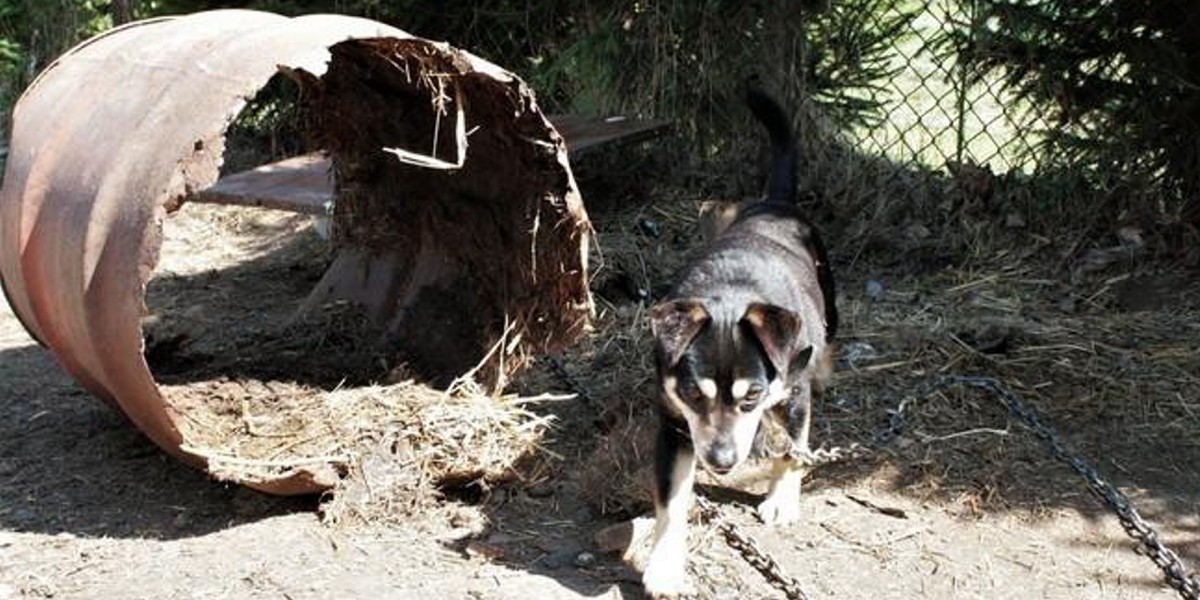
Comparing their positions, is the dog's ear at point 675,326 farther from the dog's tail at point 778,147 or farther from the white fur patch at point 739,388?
the dog's tail at point 778,147

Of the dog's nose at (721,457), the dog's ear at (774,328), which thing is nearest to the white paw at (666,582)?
the dog's nose at (721,457)

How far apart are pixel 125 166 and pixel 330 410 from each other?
110 cm

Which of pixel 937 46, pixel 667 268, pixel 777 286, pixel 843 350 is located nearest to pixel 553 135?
pixel 777 286

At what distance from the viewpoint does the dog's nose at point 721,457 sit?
369cm

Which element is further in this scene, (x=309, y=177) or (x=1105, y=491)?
(x=309, y=177)

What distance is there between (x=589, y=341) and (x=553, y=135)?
1346 millimetres

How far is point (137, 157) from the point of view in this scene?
390cm

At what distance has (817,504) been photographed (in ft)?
14.3

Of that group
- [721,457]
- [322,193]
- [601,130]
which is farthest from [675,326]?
[601,130]

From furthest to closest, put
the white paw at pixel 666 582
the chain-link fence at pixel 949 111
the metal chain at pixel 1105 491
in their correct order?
the chain-link fence at pixel 949 111, the white paw at pixel 666 582, the metal chain at pixel 1105 491

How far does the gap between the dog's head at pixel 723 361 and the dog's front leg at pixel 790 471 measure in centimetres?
30

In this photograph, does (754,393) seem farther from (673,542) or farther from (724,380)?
(673,542)

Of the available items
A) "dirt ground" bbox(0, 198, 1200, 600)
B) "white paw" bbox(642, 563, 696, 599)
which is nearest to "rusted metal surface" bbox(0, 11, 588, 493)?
"dirt ground" bbox(0, 198, 1200, 600)

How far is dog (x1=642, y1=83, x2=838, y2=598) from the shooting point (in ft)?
12.4
